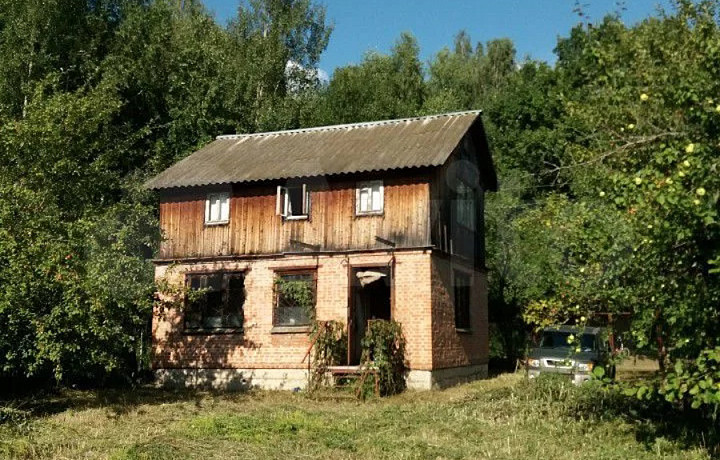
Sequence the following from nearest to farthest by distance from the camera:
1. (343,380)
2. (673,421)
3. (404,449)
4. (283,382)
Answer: (404,449) < (673,421) < (343,380) < (283,382)

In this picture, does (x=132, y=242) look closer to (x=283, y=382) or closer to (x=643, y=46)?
(x=283, y=382)

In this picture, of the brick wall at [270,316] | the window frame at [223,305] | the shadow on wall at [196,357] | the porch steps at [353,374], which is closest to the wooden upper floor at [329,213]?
the brick wall at [270,316]

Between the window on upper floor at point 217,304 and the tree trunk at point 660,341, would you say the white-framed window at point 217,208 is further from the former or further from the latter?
the tree trunk at point 660,341

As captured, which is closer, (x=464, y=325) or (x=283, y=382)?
(x=283, y=382)

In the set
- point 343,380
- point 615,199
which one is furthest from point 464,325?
point 615,199

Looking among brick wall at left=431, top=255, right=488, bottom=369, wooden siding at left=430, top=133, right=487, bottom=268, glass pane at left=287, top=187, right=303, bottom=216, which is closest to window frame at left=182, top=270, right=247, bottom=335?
glass pane at left=287, top=187, right=303, bottom=216

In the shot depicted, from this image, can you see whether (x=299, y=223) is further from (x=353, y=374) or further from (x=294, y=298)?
(x=353, y=374)

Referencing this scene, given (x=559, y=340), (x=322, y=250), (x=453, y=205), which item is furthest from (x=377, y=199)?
(x=559, y=340)

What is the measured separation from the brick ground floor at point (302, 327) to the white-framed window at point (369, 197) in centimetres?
125

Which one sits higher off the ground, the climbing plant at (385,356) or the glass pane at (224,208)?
the glass pane at (224,208)

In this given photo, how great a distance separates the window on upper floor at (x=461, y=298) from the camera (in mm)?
22433

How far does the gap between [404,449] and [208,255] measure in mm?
12471

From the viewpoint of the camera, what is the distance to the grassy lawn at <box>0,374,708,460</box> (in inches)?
434

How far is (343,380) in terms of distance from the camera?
19.3 meters
